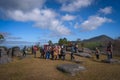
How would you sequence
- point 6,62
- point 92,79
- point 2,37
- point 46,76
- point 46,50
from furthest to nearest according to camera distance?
1. point 2,37
2. point 46,50
3. point 6,62
4. point 46,76
5. point 92,79

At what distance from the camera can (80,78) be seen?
12562 mm

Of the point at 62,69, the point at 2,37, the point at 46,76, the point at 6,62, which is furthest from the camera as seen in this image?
the point at 2,37

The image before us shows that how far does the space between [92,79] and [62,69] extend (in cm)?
357

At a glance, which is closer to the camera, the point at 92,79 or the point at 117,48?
the point at 92,79

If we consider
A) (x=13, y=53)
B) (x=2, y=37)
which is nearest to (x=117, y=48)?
(x=13, y=53)

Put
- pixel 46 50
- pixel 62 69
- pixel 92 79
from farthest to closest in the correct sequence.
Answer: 1. pixel 46 50
2. pixel 62 69
3. pixel 92 79

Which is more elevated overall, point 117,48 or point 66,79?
point 117,48

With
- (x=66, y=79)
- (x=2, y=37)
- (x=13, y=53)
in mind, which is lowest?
(x=66, y=79)

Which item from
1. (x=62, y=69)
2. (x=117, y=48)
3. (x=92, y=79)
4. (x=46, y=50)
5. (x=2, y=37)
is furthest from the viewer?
(x=2, y=37)

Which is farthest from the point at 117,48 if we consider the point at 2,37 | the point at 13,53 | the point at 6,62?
the point at 2,37

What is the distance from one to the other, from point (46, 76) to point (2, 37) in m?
34.2

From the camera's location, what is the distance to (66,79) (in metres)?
12.5

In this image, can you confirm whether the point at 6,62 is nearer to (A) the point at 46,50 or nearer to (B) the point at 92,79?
→ (A) the point at 46,50

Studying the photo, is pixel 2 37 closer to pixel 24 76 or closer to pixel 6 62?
pixel 6 62
